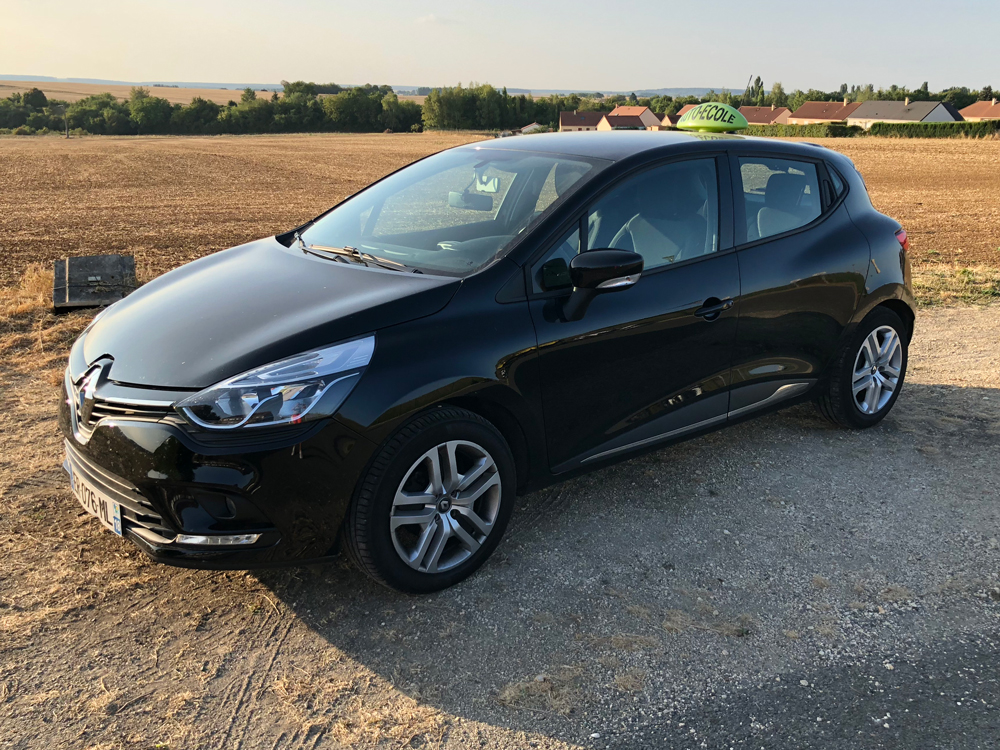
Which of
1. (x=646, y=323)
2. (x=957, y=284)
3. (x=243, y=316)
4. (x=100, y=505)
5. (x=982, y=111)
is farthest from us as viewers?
(x=982, y=111)

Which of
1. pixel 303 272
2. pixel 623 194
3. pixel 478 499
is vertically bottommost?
pixel 478 499

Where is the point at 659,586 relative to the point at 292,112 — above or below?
below

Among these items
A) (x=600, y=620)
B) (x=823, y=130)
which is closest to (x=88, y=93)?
(x=823, y=130)

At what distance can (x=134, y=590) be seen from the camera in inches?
133

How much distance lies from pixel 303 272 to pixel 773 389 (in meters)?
2.63

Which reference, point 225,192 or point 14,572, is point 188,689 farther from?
point 225,192

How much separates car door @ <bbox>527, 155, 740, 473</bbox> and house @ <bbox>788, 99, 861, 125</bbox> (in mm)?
133663

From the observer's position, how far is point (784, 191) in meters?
4.65

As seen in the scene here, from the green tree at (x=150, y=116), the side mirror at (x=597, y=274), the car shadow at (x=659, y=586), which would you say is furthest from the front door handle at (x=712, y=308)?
the green tree at (x=150, y=116)

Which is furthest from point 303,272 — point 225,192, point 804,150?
point 225,192

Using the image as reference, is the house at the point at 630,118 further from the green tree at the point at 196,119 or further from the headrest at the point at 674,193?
the headrest at the point at 674,193

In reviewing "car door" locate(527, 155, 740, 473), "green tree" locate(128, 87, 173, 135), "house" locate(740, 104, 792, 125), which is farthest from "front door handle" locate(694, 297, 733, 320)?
"house" locate(740, 104, 792, 125)

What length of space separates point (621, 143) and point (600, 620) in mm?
2413

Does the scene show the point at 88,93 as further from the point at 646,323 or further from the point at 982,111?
the point at 646,323
